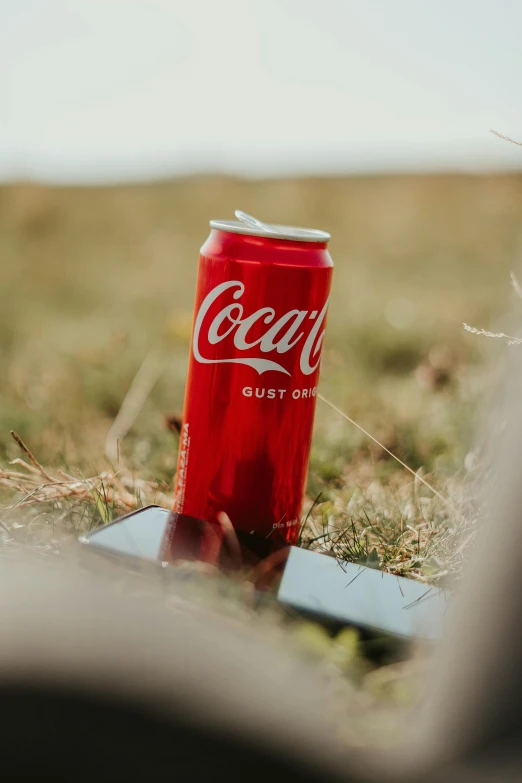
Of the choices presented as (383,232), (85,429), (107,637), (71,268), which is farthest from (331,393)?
(383,232)

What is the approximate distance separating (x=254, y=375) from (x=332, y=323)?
79.7 inches

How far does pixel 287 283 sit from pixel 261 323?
3.1 inches

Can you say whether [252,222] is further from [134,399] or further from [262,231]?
[134,399]

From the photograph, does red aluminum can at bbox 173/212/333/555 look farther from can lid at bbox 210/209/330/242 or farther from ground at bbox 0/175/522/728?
ground at bbox 0/175/522/728

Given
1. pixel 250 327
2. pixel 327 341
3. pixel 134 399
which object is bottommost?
pixel 134 399

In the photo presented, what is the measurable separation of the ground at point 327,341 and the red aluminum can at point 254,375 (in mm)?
125

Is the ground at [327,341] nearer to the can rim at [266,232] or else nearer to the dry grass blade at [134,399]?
the dry grass blade at [134,399]

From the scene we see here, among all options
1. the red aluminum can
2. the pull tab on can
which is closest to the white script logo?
the red aluminum can

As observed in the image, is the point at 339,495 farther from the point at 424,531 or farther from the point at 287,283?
the point at 287,283

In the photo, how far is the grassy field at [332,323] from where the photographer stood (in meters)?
1.59

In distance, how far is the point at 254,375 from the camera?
125 cm

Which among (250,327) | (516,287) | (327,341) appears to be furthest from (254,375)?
(327,341)

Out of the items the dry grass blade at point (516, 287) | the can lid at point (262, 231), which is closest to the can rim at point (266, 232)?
the can lid at point (262, 231)

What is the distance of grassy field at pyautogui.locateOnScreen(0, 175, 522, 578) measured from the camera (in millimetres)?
1595
